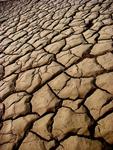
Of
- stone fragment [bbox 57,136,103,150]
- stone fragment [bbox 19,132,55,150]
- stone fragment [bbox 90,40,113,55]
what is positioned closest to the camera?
stone fragment [bbox 57,136,103,150]

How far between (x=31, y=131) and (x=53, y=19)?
2.18 meters

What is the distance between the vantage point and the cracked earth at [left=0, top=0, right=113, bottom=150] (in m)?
1.29

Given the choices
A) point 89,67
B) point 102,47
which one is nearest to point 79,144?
point 89,67

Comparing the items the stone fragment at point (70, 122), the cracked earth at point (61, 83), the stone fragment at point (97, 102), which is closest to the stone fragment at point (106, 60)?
the cracked earth at point (61, 83)

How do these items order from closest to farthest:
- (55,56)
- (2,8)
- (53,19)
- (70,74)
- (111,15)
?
(70,74), (55,56), (111,15), (53,19), (2,8)

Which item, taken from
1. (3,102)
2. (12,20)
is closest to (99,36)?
(3,102)

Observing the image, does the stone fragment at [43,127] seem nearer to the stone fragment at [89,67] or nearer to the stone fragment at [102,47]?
the stone fragment at [89,67]

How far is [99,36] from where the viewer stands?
218 centimetres

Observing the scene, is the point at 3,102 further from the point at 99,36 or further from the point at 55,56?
the point at 99,36

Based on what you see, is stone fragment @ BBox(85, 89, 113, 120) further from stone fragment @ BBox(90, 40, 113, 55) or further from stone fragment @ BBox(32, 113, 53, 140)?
stone fragment @ BBox(90, 40, 113, 55)

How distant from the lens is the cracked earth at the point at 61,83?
1.29m

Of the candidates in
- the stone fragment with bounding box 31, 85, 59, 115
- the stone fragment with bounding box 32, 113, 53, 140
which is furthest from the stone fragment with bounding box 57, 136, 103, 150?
the stone fragment with bounding box 31, 85, 59, 115

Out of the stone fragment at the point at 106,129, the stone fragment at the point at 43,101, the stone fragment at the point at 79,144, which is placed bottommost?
the stone fragment at the point at 106,129

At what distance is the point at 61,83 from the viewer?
1721 mm
